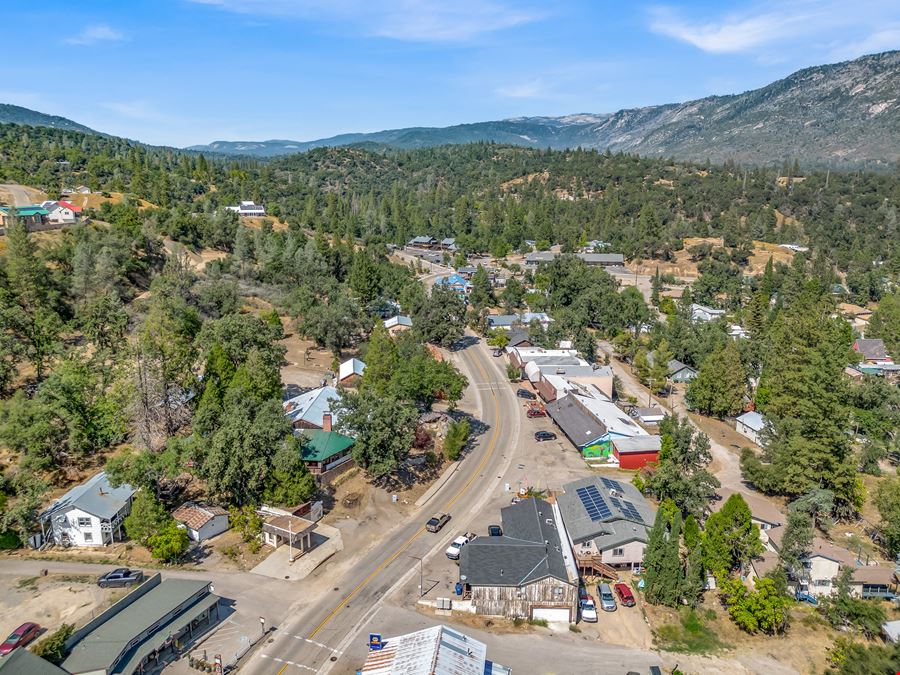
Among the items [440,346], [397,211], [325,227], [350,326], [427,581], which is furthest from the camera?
[397,211]

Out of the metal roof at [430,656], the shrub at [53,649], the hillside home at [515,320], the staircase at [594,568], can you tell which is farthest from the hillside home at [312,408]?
the hillside home at [515,320]

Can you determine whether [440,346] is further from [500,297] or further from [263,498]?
[263,498]

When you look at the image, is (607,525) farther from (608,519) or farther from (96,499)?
(96,499)

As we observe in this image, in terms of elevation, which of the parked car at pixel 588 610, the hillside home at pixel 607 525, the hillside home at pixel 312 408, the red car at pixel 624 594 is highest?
the hillside home at pixel 312 408

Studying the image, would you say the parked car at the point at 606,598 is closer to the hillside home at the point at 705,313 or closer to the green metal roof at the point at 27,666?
the green metal roof at the point at 27,666

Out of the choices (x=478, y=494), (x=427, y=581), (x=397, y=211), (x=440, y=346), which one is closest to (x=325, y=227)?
(x=397, y=211)

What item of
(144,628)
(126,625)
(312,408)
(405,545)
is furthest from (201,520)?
(312,408)
